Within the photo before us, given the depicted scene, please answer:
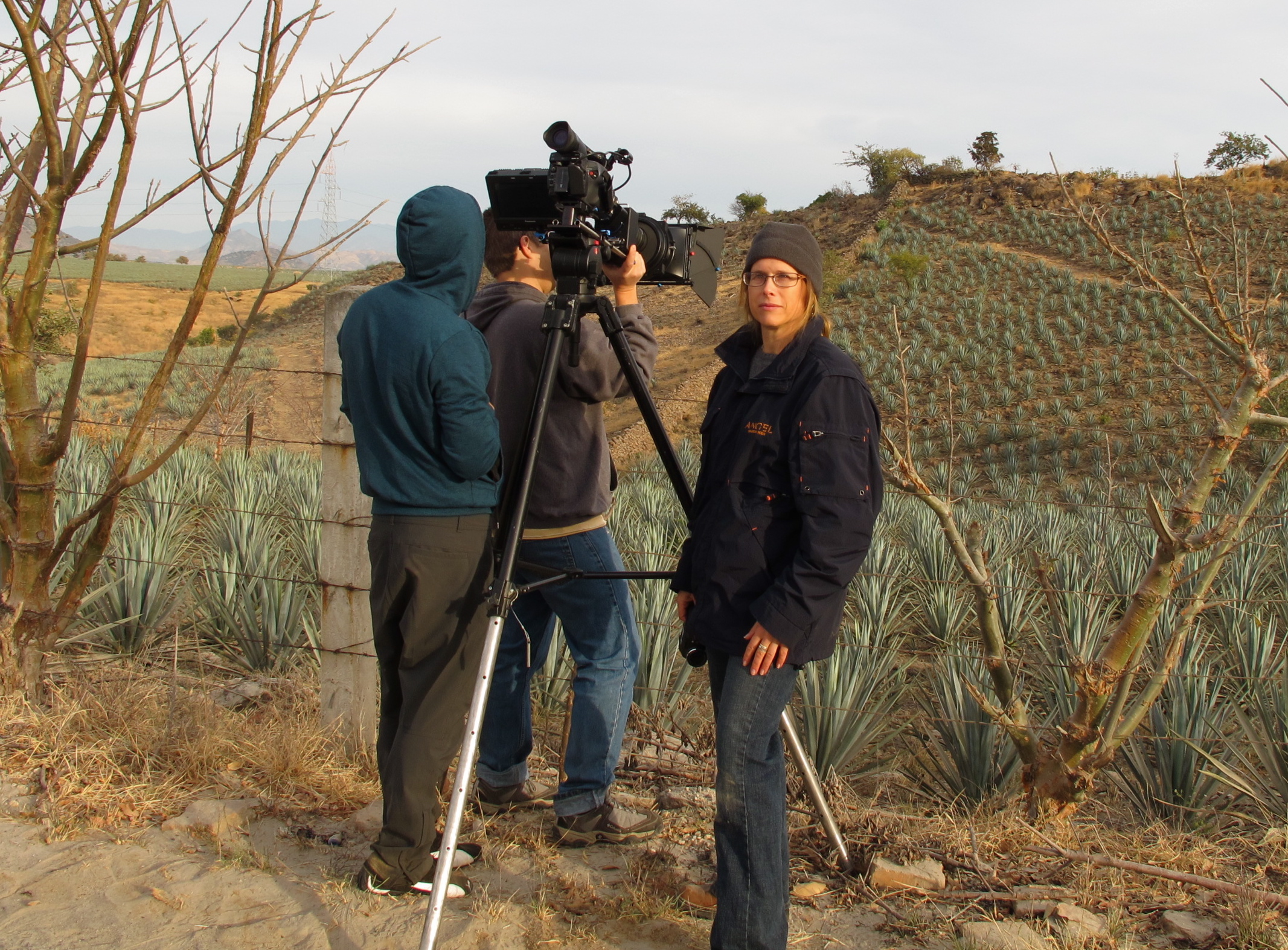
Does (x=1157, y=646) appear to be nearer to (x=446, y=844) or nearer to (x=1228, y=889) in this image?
(x=1228, y=889)

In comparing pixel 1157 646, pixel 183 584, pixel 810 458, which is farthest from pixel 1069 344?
pixel 810 458

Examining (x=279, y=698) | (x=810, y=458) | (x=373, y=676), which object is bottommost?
(x=279, y=698)

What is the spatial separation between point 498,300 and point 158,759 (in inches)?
62.6

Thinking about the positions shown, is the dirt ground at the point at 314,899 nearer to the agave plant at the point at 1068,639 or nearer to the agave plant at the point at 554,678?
the agave plant at the point at 554,678

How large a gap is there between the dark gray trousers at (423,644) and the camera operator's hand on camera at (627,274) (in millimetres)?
595

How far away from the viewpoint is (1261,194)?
30.8 m

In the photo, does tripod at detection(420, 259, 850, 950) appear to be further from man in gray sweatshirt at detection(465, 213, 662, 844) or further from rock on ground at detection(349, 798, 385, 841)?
rock on ground at detection(349, 798, 385, 841)

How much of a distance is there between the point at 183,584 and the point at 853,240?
1273 inches

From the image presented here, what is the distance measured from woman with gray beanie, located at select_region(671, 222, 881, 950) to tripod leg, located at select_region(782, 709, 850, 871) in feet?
1.06

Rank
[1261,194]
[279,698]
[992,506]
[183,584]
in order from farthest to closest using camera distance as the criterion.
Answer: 1. [1261,194]
2. [992,506]
3. [183,584]
4. [279,698]

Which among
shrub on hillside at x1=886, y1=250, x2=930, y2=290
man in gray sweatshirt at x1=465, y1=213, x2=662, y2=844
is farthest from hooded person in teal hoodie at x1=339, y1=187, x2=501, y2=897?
shrub on hillside at x1=886, y1=250, x2=930, y2=290

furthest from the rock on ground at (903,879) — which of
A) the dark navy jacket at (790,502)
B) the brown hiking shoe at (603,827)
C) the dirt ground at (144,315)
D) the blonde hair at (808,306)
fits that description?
the dirt ground at (144,315)

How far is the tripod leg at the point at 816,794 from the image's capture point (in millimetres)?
2221

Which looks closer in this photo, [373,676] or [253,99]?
[253,99]
